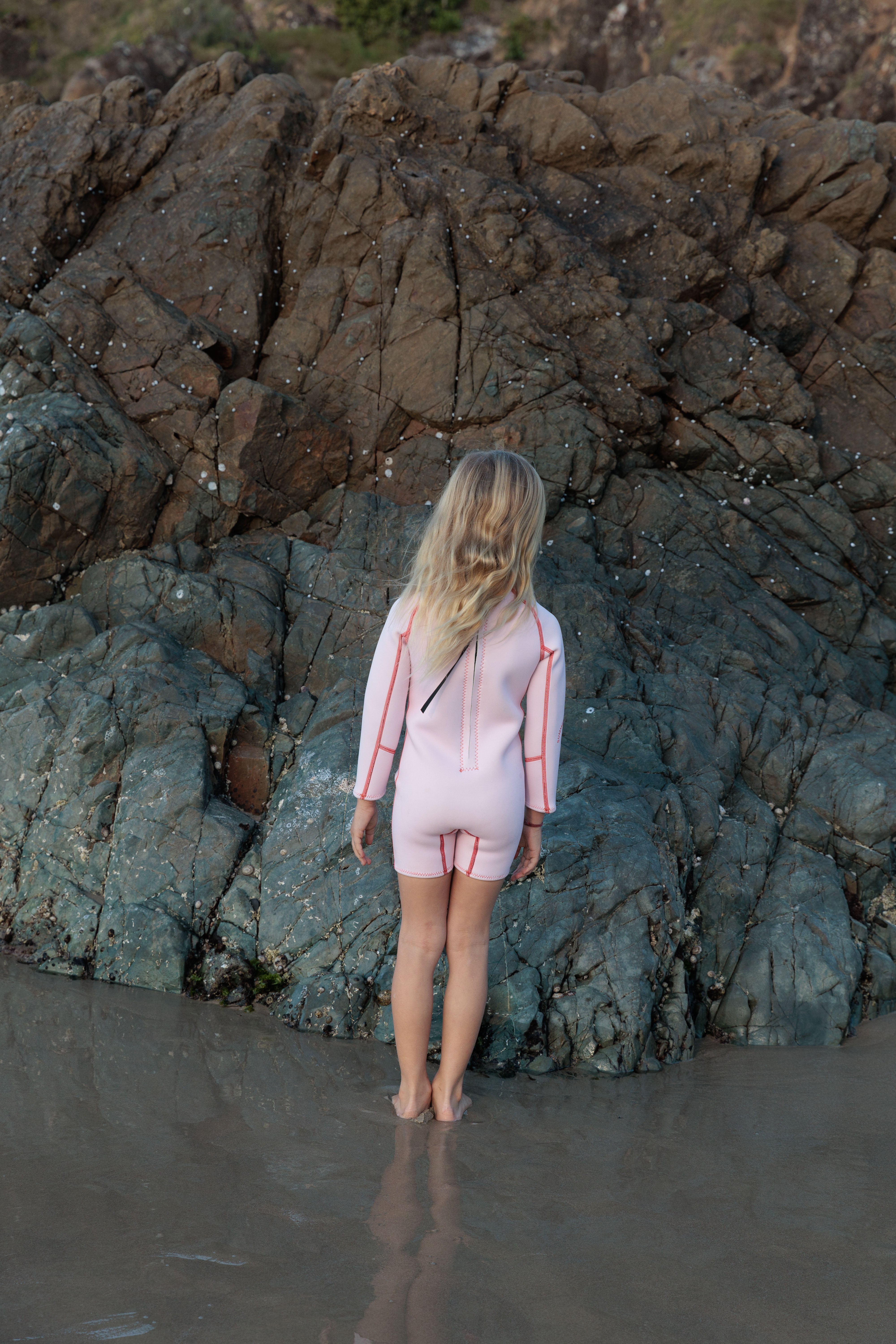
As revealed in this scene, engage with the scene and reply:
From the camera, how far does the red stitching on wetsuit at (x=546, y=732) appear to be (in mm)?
3752

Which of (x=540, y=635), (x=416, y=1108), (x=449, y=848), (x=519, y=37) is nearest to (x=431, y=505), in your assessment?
(x=540, y=635)

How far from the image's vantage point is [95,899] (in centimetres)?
Result: 548

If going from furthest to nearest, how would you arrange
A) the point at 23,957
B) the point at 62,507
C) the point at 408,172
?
the point at 408,172 < the point at 62,507 < the point at 23,957

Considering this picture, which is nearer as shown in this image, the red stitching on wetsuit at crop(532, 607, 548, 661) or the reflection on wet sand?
the reflection on wet sand

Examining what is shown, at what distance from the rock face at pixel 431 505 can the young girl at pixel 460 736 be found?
893mm

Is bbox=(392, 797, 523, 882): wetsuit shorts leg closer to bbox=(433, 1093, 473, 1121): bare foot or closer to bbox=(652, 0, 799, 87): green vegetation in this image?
bbox=(433, 1093, 473, 1121): bare foot

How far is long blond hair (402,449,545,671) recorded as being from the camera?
3613mm

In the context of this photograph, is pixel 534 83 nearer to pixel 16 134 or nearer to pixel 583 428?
pixel 583 428

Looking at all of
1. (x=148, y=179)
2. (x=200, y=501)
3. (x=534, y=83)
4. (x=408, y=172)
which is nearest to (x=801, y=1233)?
(x=200, y=501)

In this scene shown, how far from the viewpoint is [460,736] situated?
3723 millimetres

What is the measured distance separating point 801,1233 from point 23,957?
401 cm

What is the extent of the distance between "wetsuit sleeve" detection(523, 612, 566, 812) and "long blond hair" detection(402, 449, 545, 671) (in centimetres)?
18

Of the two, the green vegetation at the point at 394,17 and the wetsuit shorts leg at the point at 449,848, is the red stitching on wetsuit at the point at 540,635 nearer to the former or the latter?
the wetsuit shorts leg at the point at 449,848

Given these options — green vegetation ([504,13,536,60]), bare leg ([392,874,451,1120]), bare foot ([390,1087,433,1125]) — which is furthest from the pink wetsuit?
green vegetation ([504,13,536,60])
